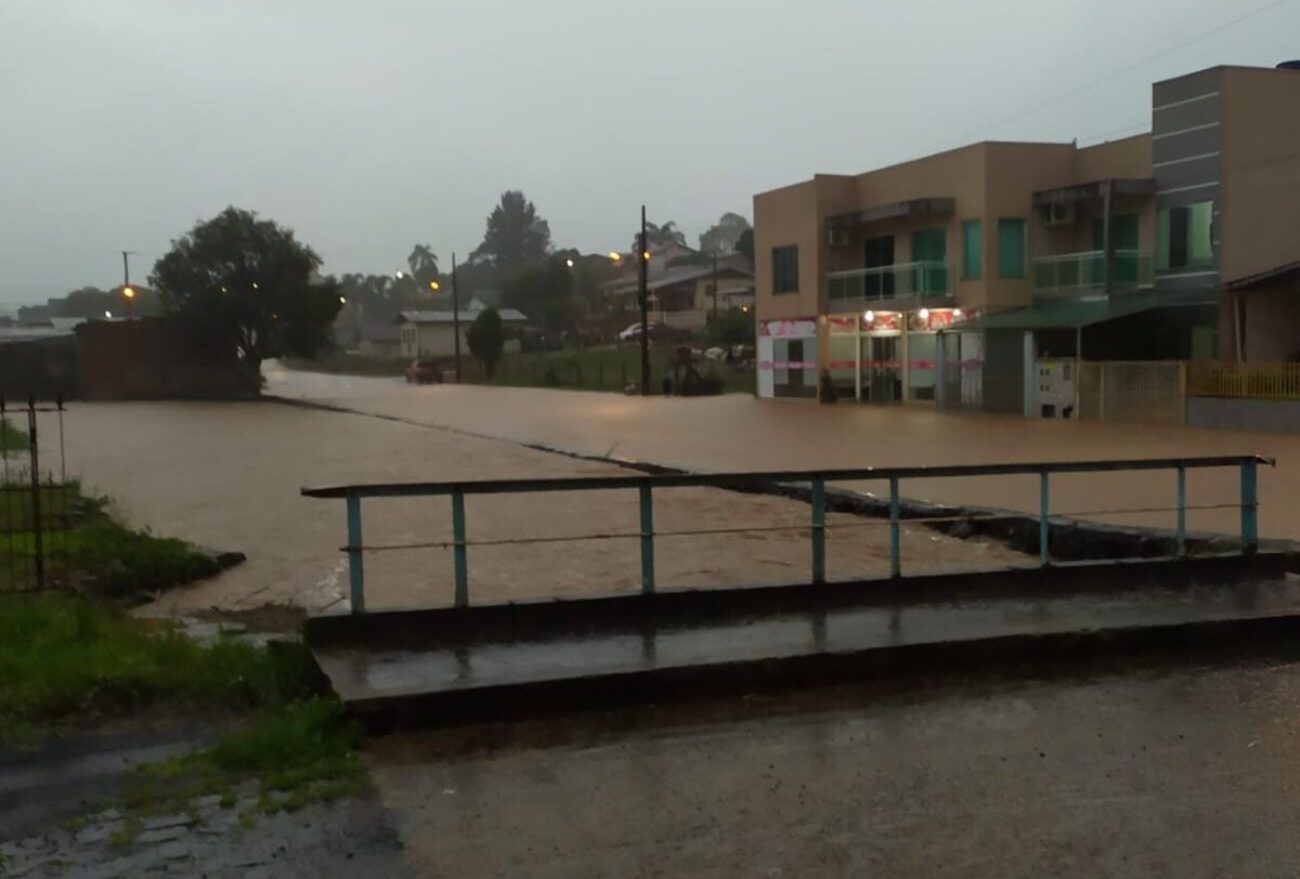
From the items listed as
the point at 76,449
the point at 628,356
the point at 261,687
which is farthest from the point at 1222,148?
the point at 628,356

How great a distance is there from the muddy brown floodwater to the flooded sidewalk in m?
1.80

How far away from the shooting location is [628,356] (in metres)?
77.2

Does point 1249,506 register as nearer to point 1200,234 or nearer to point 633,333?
point 1200,234

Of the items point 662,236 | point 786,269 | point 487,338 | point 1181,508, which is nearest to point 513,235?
point 662,236

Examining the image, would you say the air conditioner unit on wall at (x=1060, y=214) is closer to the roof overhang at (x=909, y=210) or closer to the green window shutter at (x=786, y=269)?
the roof overhang at (x=909, y=210)

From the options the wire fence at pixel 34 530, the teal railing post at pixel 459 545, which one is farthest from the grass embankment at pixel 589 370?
Result: the teal railing post at pixel 459 545

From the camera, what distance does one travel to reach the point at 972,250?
125 feet

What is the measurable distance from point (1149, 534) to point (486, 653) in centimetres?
791

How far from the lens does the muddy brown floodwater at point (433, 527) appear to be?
39.6 ft

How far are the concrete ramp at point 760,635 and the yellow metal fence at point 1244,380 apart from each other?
20.0 m

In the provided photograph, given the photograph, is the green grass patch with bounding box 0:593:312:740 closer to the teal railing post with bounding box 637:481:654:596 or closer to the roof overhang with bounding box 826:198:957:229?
the teal railing post with bounding box 637:481:654:596

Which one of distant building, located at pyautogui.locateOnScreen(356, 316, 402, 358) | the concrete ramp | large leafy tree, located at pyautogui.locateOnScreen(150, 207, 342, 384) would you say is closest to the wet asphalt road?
the concrete ramp

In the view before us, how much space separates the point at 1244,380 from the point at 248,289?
157 feet

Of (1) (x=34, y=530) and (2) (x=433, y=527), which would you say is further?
(2) (x=433, y=527)
